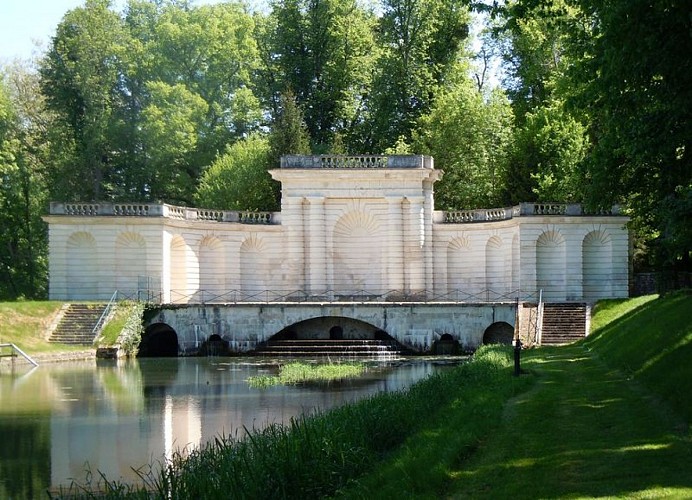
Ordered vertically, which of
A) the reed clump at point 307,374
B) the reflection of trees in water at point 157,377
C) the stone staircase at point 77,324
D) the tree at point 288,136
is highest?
the tree at point 288,136

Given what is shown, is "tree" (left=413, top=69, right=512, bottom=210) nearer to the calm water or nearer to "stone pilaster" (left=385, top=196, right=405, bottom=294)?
"stone pilaster" (left=385, top=196, right=405, bottom=294)

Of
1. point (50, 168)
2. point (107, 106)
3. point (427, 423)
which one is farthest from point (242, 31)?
point (427, 423)

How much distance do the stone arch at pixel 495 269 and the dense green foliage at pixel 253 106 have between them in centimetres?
494

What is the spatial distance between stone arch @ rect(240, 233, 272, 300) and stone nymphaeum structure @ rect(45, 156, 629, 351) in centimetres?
6

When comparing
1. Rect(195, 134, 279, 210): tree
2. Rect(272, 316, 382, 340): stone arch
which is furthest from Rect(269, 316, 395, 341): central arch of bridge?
Rect(195, 134, 279, 210): tree


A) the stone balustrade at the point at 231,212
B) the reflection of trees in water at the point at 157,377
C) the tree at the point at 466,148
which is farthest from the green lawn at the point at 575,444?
the tree at the point at 466,148

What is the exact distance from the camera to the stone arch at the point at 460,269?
5050 centimetres

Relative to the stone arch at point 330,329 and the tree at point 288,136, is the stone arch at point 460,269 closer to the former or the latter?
the stone arch at point 330,329

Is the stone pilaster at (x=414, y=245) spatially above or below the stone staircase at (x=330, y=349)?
above

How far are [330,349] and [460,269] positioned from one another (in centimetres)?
1126

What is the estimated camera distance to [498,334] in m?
44.4

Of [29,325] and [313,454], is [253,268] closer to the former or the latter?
[29,325]

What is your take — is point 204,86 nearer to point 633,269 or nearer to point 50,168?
point 50,168

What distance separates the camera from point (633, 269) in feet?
162
